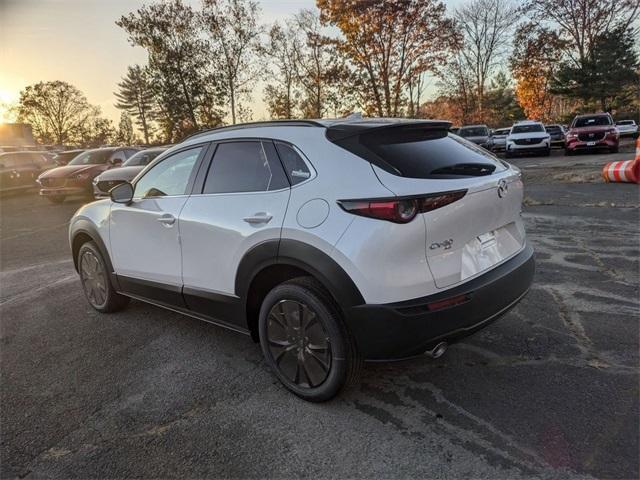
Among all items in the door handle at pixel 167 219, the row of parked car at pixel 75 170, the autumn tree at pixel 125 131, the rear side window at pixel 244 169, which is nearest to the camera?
the rear side window at pixel 244 169

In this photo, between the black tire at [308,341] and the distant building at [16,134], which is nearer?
the black tire at [308,341]

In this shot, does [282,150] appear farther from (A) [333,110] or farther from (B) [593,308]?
(A) [333,110]

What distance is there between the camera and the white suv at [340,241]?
233 centimetres

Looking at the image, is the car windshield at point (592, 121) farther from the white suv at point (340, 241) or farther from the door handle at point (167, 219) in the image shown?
the door handle at point (167, 219)

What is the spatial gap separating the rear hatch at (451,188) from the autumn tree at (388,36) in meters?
29.2

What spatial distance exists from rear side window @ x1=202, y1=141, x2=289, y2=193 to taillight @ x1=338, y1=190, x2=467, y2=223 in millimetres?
595

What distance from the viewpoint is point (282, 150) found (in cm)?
287

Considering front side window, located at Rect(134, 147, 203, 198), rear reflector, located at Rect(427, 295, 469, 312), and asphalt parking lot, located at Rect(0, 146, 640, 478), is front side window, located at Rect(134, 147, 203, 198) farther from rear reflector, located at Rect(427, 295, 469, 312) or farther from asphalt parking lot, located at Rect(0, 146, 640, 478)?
rear reflector, located at Rect(427, 295, 469, 312)

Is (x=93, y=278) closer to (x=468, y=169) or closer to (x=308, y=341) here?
(x=308, y=341)

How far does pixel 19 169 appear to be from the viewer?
17203 mm

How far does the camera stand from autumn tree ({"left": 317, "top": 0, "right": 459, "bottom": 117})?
93.9 feet

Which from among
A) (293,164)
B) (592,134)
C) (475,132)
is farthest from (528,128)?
(293,164)

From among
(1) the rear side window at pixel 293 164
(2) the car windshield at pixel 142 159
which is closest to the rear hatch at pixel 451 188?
(1) the rear side window at pixel 293 164

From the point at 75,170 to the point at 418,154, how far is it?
13.9 metres
